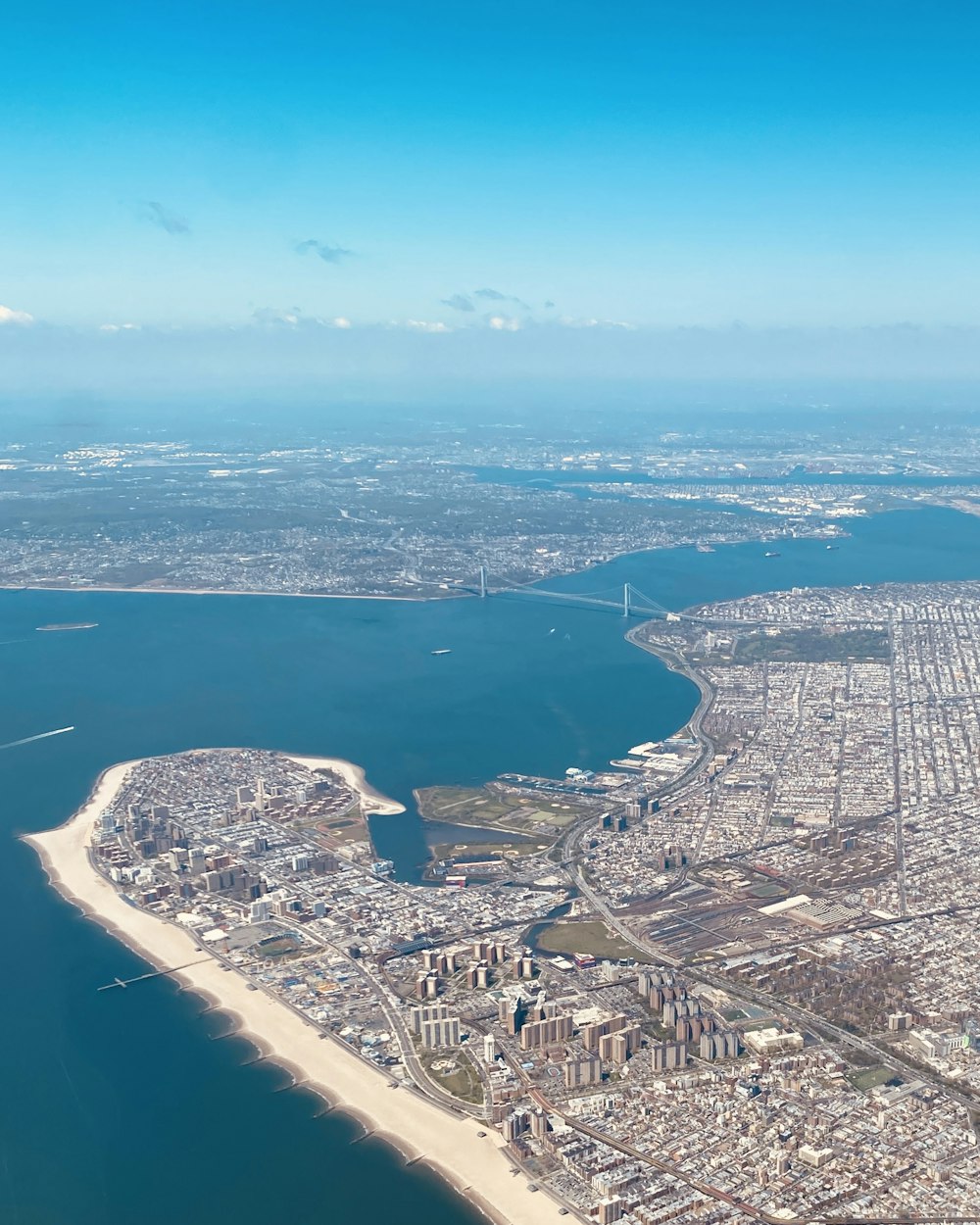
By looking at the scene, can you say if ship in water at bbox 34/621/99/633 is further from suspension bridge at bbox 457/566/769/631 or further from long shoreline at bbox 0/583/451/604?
suspension bridge at bbox 457/566/769/631

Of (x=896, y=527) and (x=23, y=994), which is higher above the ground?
(x=896, y=527)

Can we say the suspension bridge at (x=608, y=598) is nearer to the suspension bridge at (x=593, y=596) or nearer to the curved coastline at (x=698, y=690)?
the suspension bridge at (x=593, y=596)

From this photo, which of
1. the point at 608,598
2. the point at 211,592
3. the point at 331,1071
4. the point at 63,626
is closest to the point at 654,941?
the point at 331,1071

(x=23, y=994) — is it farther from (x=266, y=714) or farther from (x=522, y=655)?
(x=522, y=655)

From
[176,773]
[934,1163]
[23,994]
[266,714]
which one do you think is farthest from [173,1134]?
[266,714]

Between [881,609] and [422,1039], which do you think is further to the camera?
[881,609]

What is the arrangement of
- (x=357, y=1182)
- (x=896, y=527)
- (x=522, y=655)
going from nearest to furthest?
(x=357, y=1182) → (x=522, y=655) → (x=896, y=527)

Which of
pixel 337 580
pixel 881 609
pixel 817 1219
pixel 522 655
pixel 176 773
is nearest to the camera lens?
pixel 817 1219

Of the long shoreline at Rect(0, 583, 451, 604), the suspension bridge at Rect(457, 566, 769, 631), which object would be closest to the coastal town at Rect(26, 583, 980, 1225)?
the suspension bridge at Rect(457, 566, 769, 631)
